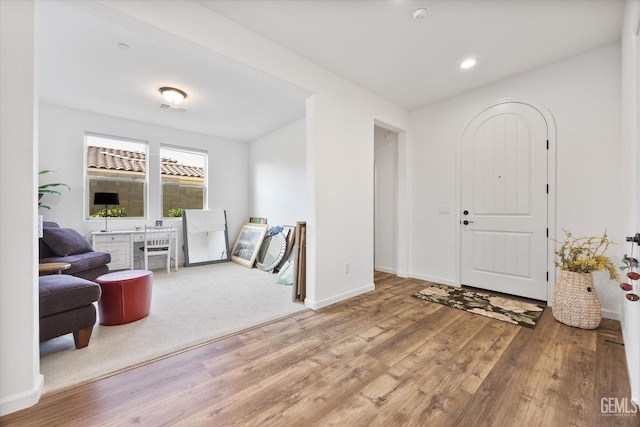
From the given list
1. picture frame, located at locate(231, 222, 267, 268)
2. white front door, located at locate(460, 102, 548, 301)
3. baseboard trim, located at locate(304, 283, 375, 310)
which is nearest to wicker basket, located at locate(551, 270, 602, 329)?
white front door, located at locate(460, 102, 548, 301)

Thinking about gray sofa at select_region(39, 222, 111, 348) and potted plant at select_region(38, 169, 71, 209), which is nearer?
gray sofa at select_region(39, 222, 111, 348)

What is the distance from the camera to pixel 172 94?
3.48 metres

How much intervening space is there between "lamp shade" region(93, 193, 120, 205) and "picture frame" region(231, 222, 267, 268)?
7.60 ft

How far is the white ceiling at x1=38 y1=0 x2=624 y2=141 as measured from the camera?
2.07 metres

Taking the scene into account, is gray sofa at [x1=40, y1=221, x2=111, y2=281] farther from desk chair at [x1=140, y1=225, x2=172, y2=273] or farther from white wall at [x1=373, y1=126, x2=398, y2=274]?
white wall at [x1=373, y1=126, x2=398, y2=274]

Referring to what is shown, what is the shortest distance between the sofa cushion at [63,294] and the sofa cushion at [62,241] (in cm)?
159

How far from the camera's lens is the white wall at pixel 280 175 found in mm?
4707

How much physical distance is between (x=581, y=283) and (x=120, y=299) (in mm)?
4313

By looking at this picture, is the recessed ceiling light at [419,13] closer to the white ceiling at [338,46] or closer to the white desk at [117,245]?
the white ceiling at [338,46]

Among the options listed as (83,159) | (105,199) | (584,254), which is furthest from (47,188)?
(584,254)

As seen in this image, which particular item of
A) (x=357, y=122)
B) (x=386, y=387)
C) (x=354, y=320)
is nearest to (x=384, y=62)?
(x=357, y=122)

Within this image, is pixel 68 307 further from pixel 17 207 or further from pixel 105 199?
pixel 105 199

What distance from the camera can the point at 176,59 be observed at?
2.79 m

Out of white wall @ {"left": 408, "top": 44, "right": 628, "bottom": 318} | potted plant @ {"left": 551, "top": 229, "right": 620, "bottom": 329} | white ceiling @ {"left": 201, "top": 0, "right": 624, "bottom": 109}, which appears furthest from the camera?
white wall @ {"left": 408, "top": 44, "right": 628, "bottom": 318}
